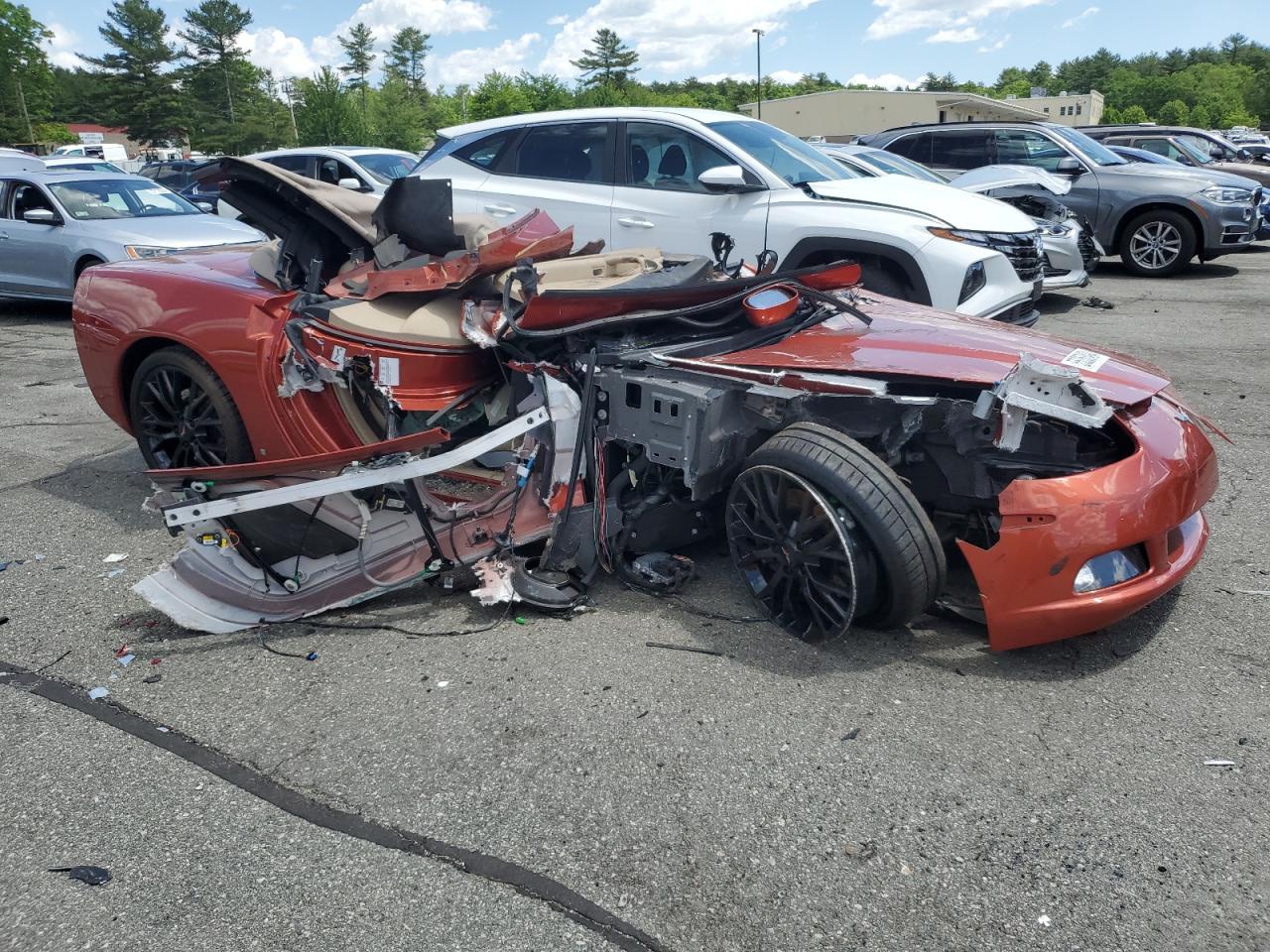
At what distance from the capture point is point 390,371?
3.77 m

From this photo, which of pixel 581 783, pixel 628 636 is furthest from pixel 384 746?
→ pixel 628 636

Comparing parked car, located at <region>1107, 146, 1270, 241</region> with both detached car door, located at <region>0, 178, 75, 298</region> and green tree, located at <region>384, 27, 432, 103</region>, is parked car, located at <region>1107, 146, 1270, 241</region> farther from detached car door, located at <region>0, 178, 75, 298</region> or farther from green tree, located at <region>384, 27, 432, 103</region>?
green tree, located at <region>384, 27, 432, 103</region>

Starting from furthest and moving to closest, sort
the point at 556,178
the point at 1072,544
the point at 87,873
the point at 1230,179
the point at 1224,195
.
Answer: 1. the point at 1230,179
2. the point at 1224,195
3. the point at 556,178
4. the point at 1072,544
5. the point at 87,873

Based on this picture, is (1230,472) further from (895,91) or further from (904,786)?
(895,91)

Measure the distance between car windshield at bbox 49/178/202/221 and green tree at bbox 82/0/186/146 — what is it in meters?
72.0

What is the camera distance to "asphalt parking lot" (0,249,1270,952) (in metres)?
2.21

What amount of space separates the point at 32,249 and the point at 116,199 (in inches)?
Answer: 42.2

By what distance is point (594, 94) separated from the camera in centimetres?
7562

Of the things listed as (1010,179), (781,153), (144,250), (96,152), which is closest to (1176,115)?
(96,152)

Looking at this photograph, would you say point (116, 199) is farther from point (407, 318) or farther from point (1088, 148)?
point (1088, 148)

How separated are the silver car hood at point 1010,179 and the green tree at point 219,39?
77677 mm

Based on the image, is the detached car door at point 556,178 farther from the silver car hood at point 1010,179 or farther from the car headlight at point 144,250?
the silver car hood at point 1010,179

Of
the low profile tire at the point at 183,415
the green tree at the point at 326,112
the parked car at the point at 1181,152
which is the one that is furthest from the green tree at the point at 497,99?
the low profile tire at the point at 183,415

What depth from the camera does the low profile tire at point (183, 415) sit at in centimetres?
428
